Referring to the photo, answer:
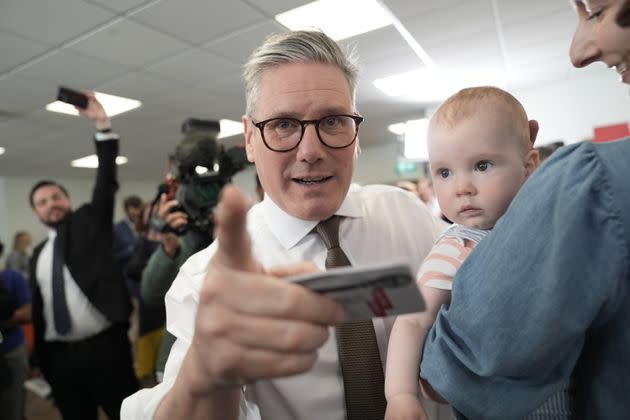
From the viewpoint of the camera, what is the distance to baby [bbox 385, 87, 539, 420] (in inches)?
31.4

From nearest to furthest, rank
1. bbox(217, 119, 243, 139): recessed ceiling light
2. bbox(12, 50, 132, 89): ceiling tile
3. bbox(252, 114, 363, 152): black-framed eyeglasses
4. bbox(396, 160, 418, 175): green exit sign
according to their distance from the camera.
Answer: bbox(252, 114, 363, 152): black-framed eyeglasses < bbox(12, 50, 132, 89): ceiling tile < bbox(217, 119, 243, 139): recessed ceiling light < bbox(396, 160, 418, 175): green exit sign

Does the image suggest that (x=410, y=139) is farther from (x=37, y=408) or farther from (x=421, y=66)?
(x=37, y=408)

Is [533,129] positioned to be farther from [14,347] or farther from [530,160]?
[14,347]

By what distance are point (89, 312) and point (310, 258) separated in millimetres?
1986

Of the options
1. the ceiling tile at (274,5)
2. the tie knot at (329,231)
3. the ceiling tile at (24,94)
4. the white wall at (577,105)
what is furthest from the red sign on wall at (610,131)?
the ceiling tile at (24,94)

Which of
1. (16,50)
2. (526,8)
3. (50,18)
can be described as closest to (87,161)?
(16,50)

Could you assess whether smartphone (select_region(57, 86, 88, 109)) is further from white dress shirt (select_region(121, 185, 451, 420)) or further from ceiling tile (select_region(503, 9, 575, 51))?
ceiling tile (select_region(503, 9, 575, 51))

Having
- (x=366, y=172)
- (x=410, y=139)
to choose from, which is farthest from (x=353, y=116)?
(x=366, y=172)

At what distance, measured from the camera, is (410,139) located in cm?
133

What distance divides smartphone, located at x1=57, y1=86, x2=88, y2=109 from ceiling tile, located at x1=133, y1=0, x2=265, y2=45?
1.16m

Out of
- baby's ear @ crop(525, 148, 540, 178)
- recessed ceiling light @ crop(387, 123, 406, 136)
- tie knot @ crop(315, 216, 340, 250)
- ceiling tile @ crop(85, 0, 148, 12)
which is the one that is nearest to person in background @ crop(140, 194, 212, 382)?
tie knot @ crop(315, 216, 340, 250)

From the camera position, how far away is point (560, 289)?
46 cm

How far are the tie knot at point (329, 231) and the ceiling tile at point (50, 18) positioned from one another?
116 inches

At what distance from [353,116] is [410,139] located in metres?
0.34
